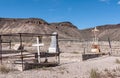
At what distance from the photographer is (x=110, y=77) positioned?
48.4 feet

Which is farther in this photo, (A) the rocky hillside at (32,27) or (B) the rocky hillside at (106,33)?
(B) the rocky hillside at (106,33)

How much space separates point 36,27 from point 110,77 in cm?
8785

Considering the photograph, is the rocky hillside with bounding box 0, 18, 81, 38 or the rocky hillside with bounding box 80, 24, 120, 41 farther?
the rocky hillside with bounding box 80, 24, 120, 41

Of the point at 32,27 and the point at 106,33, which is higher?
the point at 32,27

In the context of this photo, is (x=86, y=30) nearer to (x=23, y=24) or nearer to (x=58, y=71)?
(x=23, y=24)

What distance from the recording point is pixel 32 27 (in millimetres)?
100938

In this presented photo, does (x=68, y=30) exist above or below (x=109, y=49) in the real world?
above

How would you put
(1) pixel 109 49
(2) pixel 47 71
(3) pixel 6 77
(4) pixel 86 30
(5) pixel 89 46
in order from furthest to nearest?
(4) pixel 86 30 → (5) pixel 89 46 → (1) pixel 109 49 → (2) pixel 47 71 → (3) pixel 6 77

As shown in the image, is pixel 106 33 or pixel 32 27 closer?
pixel 32 27

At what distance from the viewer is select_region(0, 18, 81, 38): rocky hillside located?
100375mm

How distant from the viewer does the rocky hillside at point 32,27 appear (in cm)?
10038

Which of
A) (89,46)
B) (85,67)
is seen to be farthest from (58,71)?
(89,46)

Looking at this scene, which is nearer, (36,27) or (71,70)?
(71,70)

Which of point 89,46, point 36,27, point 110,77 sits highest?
point 36,27
